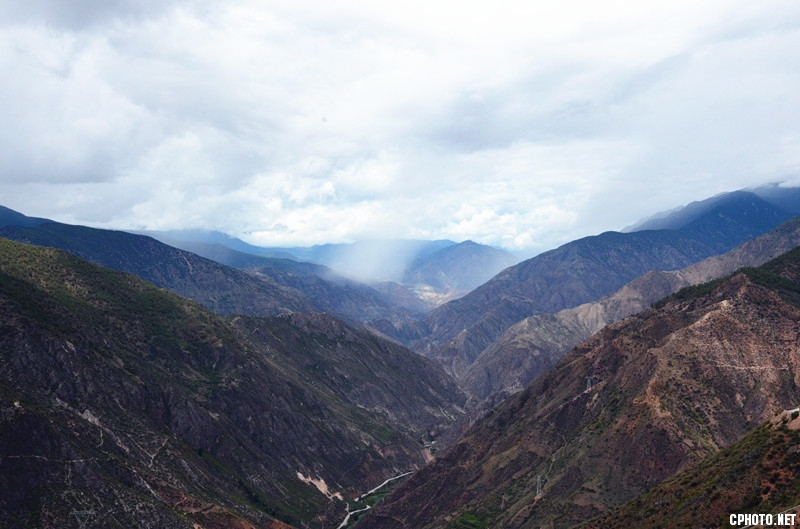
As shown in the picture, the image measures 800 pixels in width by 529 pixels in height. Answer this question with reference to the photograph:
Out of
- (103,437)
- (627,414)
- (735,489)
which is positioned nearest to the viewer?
(735,489)

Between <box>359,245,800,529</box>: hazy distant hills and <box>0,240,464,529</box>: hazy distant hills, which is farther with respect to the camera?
<box>359,245,800,529</box>: hazy distant hills

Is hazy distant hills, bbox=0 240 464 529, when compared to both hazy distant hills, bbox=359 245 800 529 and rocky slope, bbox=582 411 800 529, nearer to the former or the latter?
hazy distant hills, bbox=359 245 800 529

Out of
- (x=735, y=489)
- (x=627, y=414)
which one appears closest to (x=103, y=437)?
(x=627, y=414)

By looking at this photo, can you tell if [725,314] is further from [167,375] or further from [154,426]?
[167,375]

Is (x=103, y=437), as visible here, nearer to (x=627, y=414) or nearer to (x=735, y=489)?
(x=627, y=414)

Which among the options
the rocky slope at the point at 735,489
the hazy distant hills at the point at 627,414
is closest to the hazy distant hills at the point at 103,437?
the hazy distant hills at the point at 627,414

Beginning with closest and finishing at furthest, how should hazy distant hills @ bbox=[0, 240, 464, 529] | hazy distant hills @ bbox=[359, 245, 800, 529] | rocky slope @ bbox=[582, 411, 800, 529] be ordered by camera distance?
1. rocky slope @ bbox=[582, 411, 800, 529]
2. hazy distant hills @ bbox=[0, 240, 464, 529]
3. hazy distant hills @ bbox=[359, 245, 800, 529]

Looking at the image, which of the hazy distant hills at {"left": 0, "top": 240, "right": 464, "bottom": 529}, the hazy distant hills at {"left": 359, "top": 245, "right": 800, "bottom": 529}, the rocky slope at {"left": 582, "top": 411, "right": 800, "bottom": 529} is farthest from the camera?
the hazy distant hills at {"left": 359, "top": 245, "right": 800, "bottom": 529}

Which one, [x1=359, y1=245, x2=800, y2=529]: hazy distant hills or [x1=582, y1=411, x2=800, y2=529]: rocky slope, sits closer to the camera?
[x1=582, y1=411, x2=800, y2=529]: rocky slope

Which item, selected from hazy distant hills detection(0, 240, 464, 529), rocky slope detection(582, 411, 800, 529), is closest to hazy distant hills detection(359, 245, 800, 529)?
rocky slope detection(582, 411, 800, 529)
